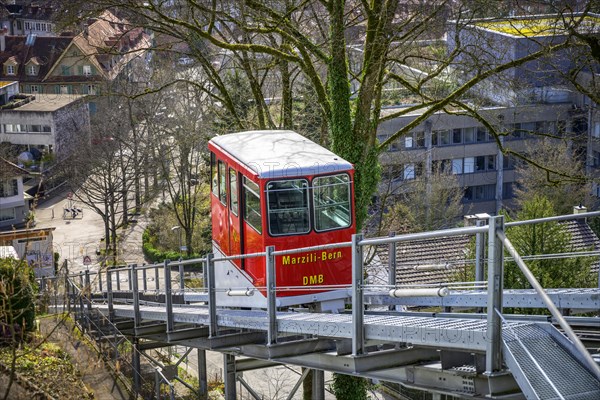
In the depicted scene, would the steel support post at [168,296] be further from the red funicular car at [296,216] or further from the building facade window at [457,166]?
the building facade window at [457,166]

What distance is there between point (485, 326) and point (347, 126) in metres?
10.6

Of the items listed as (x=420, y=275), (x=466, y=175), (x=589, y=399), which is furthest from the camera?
(x=466, y=175)

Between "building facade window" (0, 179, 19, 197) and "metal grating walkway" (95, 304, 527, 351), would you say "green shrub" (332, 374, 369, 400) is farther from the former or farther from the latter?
"building facade window" (0, 179, 19, 197)

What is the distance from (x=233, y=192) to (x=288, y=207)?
1.70 metres

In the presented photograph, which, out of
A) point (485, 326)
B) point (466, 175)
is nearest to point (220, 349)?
point (485, 326)

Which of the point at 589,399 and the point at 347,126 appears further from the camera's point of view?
the point at 347,126

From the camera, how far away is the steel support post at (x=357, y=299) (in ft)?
27.2

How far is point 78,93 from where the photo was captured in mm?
78688

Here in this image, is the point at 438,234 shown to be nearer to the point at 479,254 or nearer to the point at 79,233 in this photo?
the point at 479,254

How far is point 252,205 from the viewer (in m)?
14.0

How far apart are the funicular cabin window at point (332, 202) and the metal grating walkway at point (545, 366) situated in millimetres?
6953

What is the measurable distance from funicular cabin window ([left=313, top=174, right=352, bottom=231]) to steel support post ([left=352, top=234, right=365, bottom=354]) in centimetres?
517

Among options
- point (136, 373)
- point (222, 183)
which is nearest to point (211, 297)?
point (136, 373)

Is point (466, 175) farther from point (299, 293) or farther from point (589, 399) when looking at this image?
point (589, 399)
